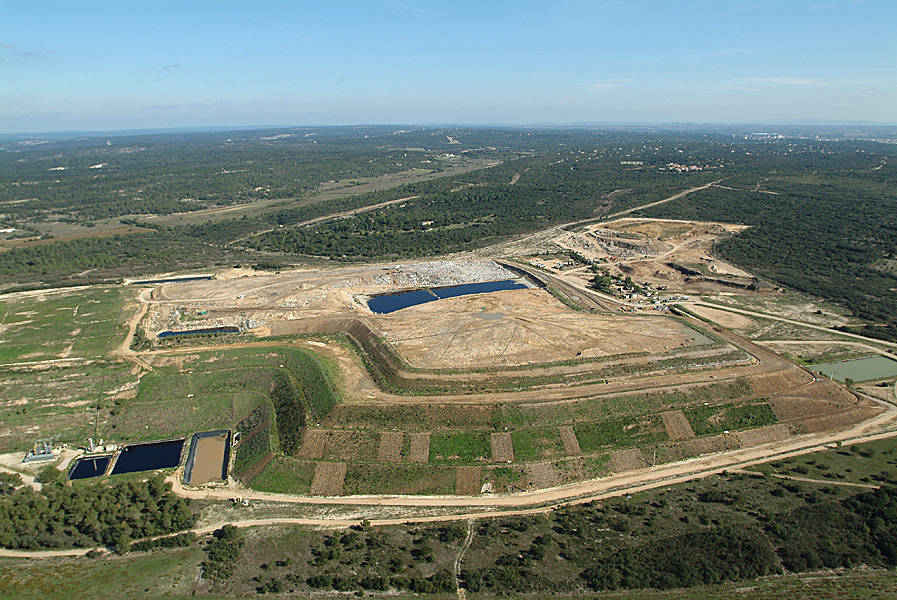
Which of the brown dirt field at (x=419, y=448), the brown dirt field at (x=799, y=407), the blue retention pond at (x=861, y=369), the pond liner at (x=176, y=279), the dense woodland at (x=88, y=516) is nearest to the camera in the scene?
the dense woodland at (x=88, y=516)

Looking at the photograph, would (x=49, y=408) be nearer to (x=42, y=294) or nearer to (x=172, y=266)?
(x=42, y=294)

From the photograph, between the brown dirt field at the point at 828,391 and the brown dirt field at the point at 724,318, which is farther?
the brown dirt field at the point at 724,318

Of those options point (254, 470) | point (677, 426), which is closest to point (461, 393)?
point (254, 470)

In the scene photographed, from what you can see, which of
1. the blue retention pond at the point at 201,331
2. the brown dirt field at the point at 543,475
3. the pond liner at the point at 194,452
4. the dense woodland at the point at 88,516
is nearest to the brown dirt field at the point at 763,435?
the brown dirt field at the point at 543,475

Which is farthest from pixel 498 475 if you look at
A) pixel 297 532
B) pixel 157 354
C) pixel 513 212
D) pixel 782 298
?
pixel 513 212

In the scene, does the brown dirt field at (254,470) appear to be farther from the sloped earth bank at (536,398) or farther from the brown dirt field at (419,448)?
the brown dirt field at (419,448)
